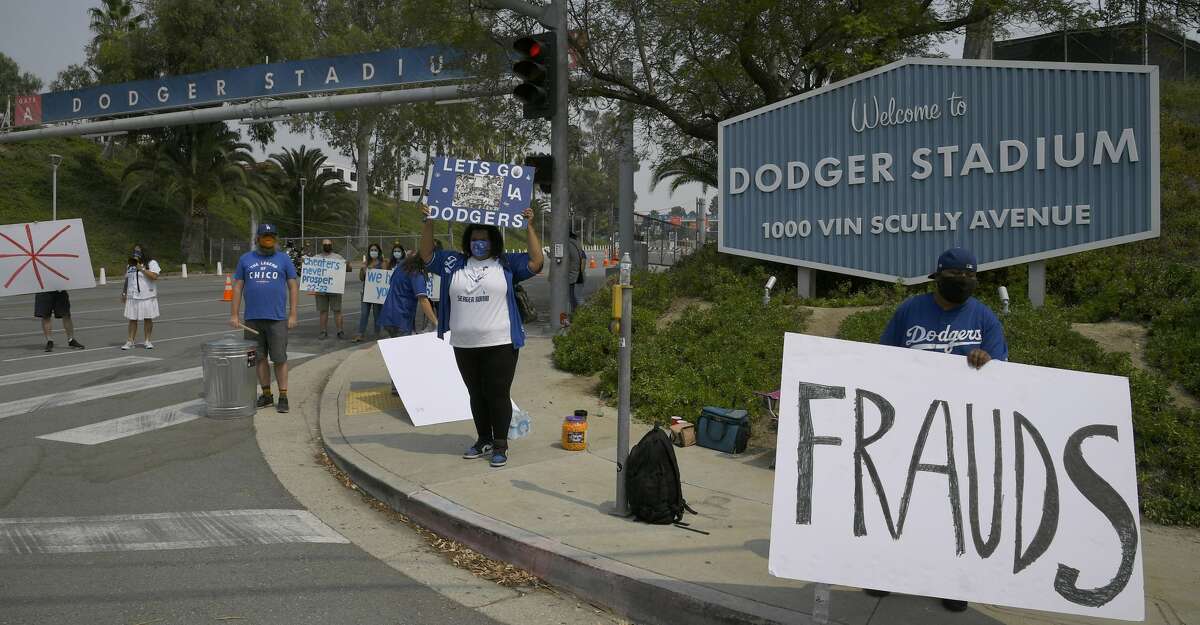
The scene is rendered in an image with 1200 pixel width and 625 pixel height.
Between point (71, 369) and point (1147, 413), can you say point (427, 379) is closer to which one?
point (1147, 413)

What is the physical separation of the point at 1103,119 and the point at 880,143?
2.51 metres

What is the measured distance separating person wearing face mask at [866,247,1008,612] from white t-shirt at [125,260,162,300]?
12.1 metres

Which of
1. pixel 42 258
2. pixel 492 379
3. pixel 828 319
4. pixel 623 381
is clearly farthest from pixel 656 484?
pixel 42 258

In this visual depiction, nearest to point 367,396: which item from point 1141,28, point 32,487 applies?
point 32,487

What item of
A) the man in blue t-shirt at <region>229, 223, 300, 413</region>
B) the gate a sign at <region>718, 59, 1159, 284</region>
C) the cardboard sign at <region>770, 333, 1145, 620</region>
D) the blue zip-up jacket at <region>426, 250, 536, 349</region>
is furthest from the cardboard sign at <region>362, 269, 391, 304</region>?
the cardboard sign at <region>770, 333, 1145, 620</region>

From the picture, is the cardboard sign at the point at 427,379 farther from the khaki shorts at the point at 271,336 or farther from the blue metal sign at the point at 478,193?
the blue metal sign at the point at 478,193

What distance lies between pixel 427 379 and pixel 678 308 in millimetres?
4852

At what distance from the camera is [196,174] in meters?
42.6

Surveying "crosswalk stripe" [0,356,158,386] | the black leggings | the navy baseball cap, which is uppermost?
the navy baseball cap

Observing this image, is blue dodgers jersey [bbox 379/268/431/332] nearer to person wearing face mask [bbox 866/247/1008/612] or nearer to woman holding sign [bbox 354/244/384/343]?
woman holding sign [bbox 354/244/384/343]

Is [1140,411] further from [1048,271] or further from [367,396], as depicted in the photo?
[367,396]

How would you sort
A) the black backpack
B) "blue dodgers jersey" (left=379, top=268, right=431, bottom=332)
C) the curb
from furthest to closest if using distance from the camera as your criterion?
"blue dodgers jersey" (left=379, top=268, right=431, bottom=332) < the black backpack < the curb

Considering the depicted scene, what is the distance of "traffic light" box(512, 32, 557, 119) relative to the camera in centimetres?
1030

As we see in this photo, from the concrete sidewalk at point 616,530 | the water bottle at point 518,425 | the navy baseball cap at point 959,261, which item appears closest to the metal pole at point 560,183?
the concrete sidewalk at point 616,530
